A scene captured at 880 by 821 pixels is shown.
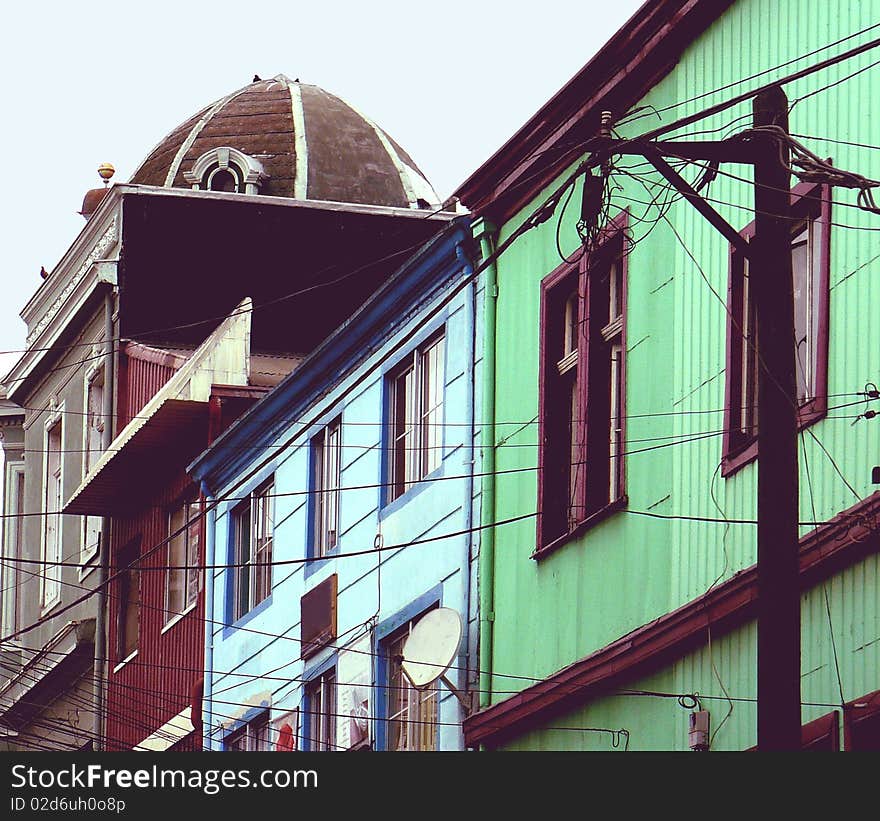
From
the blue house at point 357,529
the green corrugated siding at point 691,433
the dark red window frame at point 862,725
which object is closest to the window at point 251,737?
the blue house at point 357,529

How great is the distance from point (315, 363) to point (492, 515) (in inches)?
221

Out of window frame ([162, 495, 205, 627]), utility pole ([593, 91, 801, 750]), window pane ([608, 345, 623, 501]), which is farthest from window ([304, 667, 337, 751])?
utility pole ([593, 91, 801, 750])

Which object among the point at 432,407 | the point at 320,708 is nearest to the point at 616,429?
the point at 432,407

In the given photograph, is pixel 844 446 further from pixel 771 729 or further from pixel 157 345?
pixel 157 345

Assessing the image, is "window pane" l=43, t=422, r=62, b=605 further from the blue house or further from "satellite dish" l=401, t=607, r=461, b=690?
"satellite dish" l=401, t=607, r=461, b=690

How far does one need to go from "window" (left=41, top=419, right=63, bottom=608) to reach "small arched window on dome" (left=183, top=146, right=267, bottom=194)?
5.04 m

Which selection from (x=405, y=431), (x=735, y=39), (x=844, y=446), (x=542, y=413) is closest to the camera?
(x=844, y=446)

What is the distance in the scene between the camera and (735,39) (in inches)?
734

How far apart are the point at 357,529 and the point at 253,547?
444 cm

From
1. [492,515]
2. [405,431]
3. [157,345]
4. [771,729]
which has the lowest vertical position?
[771,729]

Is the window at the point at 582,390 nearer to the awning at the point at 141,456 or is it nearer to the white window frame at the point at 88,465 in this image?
the awning at the point at 141,456

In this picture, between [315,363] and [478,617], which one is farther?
[315,363]

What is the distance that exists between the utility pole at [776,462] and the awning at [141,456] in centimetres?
2038

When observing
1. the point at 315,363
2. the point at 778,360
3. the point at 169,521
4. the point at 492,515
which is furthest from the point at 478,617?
the point at 169,521
